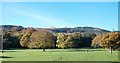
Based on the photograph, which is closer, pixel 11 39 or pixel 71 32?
pixel 11 39

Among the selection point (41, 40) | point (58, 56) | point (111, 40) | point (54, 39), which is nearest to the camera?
point (58, 56)

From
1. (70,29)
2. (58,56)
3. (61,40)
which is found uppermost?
(70,29)

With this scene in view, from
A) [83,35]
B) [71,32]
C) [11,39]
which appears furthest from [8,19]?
[71,32]

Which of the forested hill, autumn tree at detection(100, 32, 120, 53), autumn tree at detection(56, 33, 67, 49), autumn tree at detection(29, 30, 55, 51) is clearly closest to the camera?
autumn tree at detection(100, 32, 120, 53)

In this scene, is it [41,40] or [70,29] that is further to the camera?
[70,29]

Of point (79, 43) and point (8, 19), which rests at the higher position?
point (8, 19)

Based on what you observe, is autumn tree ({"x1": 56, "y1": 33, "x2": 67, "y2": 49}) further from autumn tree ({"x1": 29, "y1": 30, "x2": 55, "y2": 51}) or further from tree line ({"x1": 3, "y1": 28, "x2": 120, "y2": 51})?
autumn tree ({"x1": 29, "y1": 30, "x2": 55, "y2": 51})

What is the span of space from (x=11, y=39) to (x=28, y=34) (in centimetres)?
853

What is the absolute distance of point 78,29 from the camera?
39625 millimetres

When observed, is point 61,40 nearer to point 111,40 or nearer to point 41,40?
point 41,40

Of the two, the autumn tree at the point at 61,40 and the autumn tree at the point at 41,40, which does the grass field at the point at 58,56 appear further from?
the autumn tree at the point at 41,40

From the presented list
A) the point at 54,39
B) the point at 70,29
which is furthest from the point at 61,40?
the point at 70,29

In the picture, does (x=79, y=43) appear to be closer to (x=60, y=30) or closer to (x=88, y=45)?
(x=88, y=45)

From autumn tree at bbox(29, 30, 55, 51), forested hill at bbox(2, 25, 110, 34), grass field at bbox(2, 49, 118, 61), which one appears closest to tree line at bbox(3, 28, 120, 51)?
autumn tree at bbox(29, 30, 55, 51)
